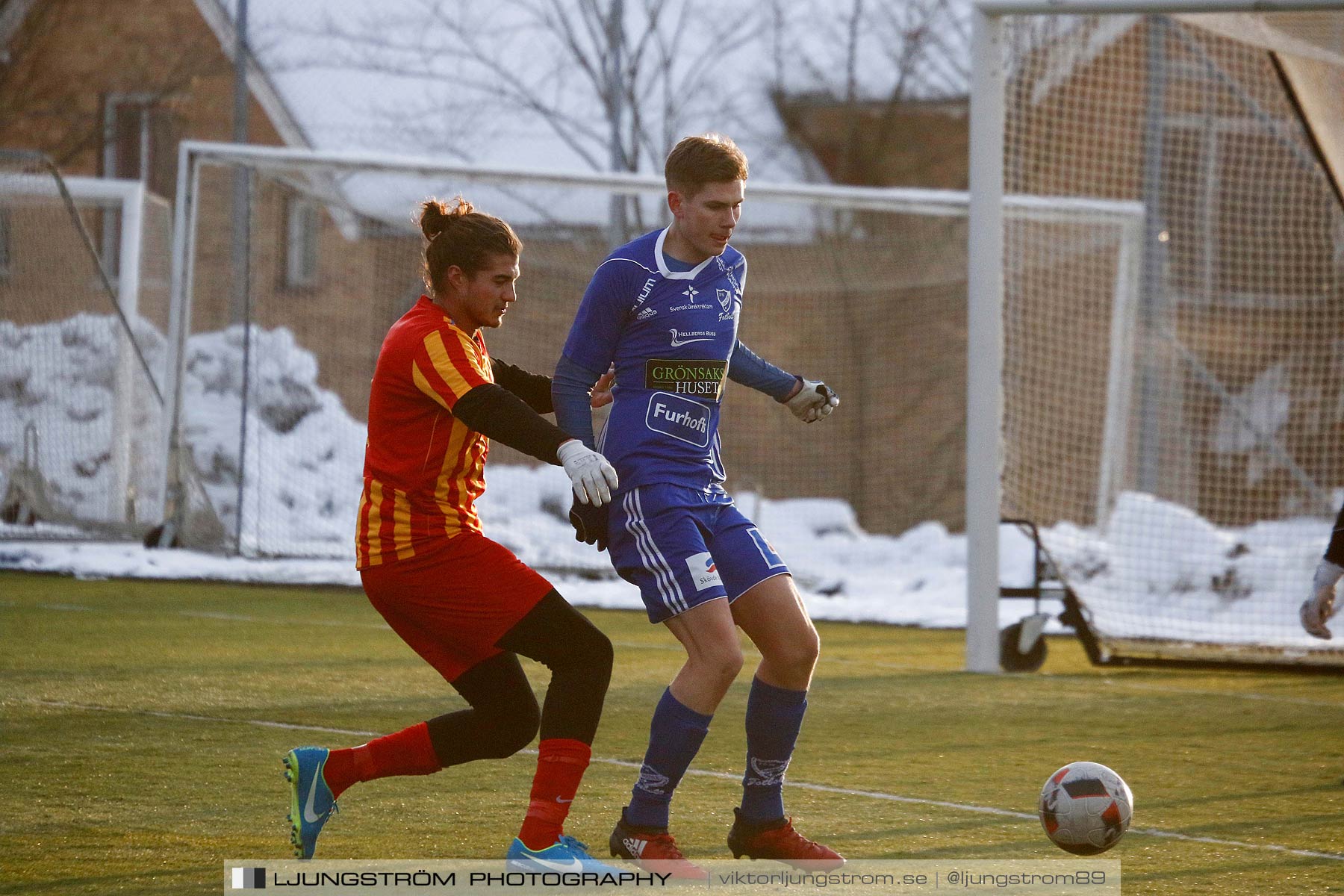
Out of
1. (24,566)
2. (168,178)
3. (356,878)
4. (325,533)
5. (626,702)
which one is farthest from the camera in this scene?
(168,178)

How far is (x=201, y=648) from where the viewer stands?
795 centimetres

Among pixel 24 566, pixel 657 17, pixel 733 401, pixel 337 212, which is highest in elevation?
pixel 657 17

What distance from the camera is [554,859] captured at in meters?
3.43

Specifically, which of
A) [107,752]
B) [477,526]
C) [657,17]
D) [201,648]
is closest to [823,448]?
[657,17]

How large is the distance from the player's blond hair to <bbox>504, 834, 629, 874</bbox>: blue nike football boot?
1.55m

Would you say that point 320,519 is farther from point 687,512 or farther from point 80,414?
point 687,512

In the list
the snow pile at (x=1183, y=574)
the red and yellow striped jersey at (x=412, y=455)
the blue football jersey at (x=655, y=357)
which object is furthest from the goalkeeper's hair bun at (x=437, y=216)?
the snow pile at (x=1183, y=574)

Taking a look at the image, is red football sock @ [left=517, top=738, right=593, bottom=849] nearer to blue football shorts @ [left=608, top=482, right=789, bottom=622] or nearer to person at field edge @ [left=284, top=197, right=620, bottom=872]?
person at field edge @ [left=284, top=197, right=620, bottom=872]

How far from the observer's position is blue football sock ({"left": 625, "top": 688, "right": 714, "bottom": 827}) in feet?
12.1

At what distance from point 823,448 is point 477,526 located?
Result: 38.3 ft

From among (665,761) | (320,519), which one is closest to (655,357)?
(665,761)

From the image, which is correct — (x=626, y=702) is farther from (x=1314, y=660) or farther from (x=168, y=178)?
(x=168, y=178)

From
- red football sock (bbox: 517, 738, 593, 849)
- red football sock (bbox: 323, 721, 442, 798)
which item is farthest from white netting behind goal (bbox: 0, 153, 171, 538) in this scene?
red football sock (bbox: 517, 738, 593, 849)

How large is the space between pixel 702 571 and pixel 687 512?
161mm
